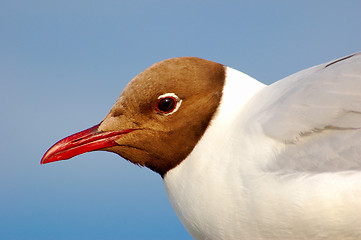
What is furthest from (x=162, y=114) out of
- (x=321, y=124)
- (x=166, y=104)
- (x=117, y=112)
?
(x=321, y=124)

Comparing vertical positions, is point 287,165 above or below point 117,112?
below

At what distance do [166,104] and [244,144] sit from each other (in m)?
0.59

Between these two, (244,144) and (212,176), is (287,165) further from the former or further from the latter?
(212,176)

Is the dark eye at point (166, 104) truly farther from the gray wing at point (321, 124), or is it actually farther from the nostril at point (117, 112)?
the gray wing at point (321, 124)

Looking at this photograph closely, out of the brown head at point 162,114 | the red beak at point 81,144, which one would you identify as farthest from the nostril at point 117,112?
the red beak at point 81,144

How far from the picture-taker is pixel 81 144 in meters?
3.10

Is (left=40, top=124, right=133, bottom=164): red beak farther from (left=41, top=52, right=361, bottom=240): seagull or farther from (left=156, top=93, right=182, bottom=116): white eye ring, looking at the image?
(left=156, top=93, right=182, bottom=116): white eye ring

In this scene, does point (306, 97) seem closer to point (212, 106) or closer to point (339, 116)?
point (339, 116)

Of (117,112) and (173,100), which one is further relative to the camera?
(117,112)

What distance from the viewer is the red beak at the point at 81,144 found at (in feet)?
10.1

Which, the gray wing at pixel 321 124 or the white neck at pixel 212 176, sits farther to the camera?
the white neck at pixel 212 176

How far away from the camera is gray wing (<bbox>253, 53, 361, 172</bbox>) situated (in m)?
2.44

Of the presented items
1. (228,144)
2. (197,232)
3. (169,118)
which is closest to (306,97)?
(228,144)

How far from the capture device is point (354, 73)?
257 cm
